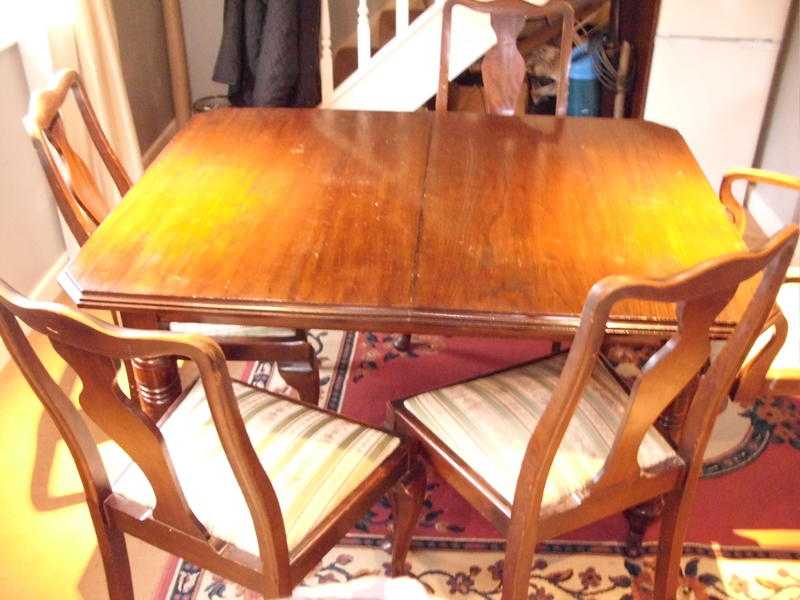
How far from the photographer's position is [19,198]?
7.88 ft

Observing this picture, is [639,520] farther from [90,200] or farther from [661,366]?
[90,200]

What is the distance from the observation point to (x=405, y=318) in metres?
1.24

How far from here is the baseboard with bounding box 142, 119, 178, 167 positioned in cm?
342

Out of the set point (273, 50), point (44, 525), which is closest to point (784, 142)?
point (273, 50)

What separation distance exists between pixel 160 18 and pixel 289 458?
292cm

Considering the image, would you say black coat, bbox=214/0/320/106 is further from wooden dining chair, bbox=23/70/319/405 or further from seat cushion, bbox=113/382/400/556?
seat cushion, bbox=113/382/400/556

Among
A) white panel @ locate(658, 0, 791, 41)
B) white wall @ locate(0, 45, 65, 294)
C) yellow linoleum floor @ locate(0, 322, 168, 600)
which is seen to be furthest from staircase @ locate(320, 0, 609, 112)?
yellow linoleum floor @ locate(0, 322, 168, 600)

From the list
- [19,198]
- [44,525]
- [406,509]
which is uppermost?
[19,198]

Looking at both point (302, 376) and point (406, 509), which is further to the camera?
point (302, 376)

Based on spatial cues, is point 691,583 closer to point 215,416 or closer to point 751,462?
point 751,462

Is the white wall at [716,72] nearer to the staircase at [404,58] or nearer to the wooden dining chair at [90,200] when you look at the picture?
the staircase at [404,58]

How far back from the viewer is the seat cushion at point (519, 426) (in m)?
1.31

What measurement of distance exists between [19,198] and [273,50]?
39.8 inches

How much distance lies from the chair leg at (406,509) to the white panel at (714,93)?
217cm
